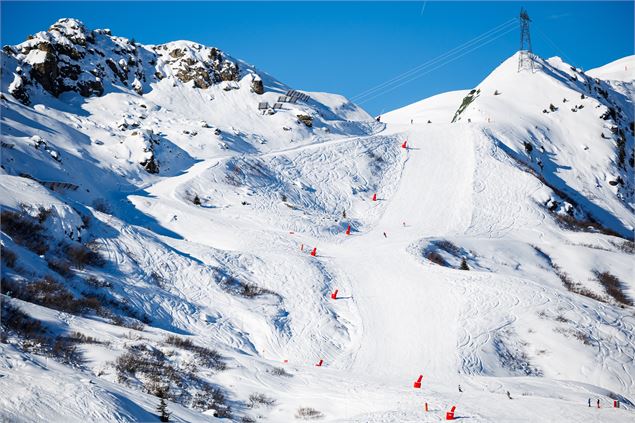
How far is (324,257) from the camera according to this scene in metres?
36.8

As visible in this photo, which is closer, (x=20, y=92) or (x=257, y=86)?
(x=20, y=92)

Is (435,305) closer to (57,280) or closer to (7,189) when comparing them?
(57,280)

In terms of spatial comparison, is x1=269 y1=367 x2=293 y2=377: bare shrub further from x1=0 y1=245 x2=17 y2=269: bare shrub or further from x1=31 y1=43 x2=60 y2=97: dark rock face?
x1=31 y1=43 x2=60 y2=97: dark rock face

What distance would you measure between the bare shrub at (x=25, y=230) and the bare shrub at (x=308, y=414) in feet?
54.4

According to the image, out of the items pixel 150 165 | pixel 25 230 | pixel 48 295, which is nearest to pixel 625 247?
pixel 150 165

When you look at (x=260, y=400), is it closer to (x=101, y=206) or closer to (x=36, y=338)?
(x=36, y=338)

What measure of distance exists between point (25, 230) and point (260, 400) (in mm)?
17033

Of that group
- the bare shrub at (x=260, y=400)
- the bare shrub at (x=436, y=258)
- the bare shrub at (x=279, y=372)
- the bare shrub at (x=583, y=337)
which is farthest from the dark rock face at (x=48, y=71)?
the bare shrub at (x=583, y=337)

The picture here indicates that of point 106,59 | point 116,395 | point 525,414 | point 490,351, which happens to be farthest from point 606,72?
point 116,395

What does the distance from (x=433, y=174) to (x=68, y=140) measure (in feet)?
122

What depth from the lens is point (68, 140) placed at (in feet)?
158

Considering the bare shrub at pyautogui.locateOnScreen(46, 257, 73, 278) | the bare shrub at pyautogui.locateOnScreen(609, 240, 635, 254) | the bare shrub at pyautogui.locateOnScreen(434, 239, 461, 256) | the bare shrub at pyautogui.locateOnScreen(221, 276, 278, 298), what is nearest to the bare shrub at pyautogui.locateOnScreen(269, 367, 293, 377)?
the bare shrub at pyautogui.locateOnScreen(221, 276, 278, 298)

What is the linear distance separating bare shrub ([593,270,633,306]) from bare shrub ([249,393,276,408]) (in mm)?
29961

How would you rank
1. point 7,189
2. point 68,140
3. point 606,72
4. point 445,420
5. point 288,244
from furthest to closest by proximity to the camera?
point 606,72
point 68,140
point 288,244
point 7,189
point 445,420
